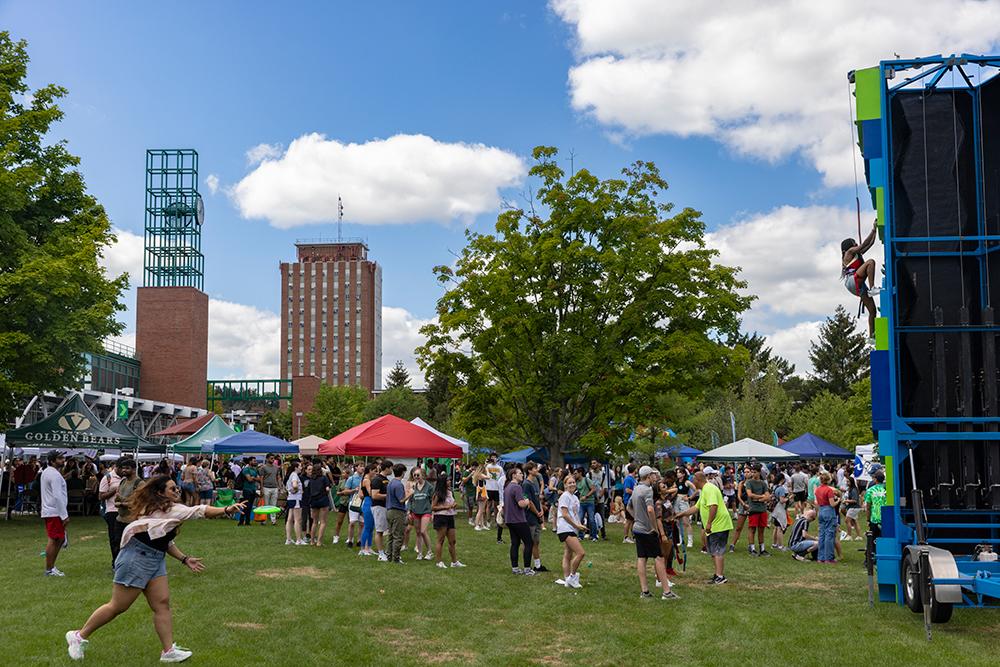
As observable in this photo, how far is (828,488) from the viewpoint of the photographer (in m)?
16.9

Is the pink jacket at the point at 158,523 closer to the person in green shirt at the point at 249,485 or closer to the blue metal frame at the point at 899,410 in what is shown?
the blue metal frame at the point at 899,410

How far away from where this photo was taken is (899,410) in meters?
9.45

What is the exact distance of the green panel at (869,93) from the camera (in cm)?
1000

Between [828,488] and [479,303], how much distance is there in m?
14.6

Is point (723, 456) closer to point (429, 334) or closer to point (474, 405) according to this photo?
point (474, 405)

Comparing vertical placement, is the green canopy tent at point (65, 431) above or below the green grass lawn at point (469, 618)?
above

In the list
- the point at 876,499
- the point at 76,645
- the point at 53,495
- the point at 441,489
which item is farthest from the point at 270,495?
the point at 76,645

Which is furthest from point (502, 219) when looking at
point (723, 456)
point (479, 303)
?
point (723, 456)

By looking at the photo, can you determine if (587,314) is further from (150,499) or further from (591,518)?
(150,499)

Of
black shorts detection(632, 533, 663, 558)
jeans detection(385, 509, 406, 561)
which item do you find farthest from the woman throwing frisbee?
jeans detection(385, 509, 406, 561)

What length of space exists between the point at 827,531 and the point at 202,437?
21.0 m

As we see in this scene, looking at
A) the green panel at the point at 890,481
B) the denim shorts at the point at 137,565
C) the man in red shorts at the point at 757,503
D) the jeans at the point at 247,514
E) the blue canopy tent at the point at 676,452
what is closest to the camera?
the denim shorts at the point at 137,565

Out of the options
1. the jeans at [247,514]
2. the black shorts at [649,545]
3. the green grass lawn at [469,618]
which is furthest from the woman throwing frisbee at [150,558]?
the jeans at [247,514]

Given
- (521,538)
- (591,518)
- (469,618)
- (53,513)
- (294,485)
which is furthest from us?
(591,518)
